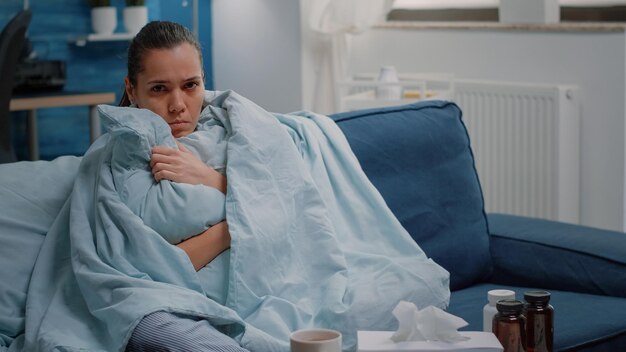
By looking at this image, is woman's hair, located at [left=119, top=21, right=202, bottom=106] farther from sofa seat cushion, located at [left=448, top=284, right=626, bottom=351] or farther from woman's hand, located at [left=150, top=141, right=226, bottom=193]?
sofa seat cushion, located at [left=448, top=284, right=626, bottom=351]

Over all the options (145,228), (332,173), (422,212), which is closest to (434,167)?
(422,212)

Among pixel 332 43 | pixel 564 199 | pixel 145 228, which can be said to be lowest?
pixel 564 199

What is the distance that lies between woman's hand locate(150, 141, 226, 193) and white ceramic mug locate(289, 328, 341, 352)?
1.99 ft

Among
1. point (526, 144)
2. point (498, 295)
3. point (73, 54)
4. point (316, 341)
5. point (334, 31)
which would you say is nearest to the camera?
point (316, 341)

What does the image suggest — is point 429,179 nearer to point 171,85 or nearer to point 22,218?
point 171,85

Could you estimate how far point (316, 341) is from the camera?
152 centimetres

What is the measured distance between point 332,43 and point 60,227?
2863 mm

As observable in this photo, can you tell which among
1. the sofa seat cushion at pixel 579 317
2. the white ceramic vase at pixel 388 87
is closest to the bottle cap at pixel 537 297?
the sofa seat cushion at pixel 579 317

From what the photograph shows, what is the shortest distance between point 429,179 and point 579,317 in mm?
520

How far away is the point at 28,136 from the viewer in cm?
483

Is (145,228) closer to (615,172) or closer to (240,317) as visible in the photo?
(240,317)

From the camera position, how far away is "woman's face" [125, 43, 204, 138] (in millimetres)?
2178

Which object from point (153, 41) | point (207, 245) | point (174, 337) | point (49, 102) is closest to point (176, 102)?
point (153, 41)

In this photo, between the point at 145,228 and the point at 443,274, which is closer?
the point at 145,228
